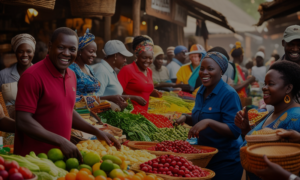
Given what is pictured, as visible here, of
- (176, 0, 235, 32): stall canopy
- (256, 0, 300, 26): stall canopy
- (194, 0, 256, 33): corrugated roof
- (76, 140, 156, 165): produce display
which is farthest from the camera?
(194, 0, 256, 33): corrugated roof

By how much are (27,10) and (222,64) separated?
24.1ft

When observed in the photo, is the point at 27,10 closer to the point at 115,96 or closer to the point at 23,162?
the point at 115,96

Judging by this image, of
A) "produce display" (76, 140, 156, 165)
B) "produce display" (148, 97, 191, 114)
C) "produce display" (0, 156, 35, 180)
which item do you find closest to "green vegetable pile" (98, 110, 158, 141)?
"produce display" (76, 140, 156, 165)

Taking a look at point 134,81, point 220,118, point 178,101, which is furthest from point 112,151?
point 178,101

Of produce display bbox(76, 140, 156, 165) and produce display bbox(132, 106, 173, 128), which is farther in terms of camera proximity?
produce display bbox(132, 106, 173, 128)

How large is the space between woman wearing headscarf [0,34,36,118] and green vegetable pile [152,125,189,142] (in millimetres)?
2191

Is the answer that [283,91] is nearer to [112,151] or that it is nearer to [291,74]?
[291,74]

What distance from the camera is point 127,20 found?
12703 mm

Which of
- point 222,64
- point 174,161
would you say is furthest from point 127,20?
point 174,161

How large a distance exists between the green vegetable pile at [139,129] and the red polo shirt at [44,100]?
2.07 metres

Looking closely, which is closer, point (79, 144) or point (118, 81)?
point (79, 144)

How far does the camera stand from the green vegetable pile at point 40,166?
8.18ft

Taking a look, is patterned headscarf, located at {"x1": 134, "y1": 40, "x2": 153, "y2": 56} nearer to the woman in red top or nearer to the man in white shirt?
the woman in red top

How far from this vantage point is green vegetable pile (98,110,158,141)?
5146 mm
